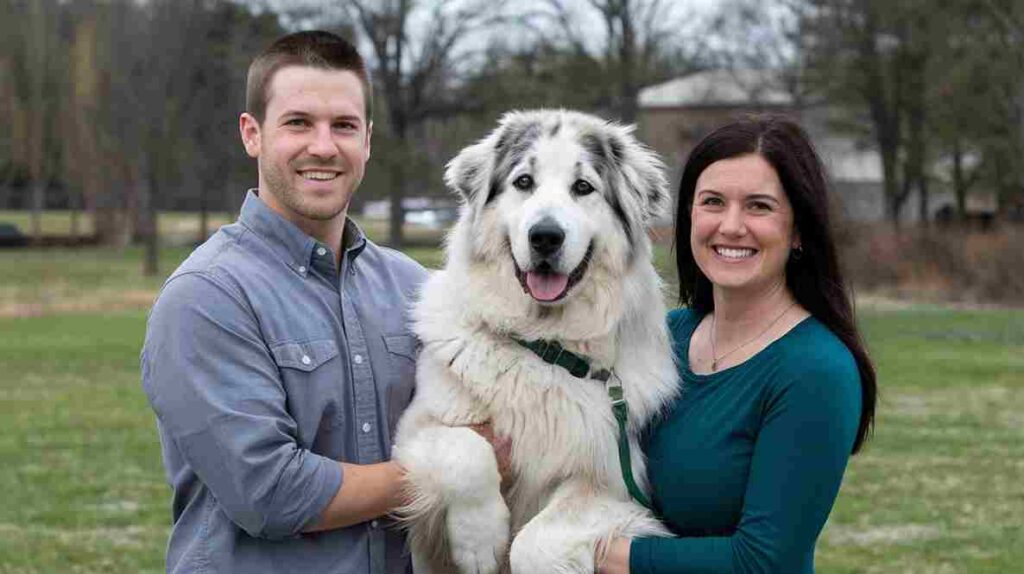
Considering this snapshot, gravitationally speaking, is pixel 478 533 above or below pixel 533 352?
below

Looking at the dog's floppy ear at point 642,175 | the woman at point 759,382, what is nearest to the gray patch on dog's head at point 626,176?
the dog's floppy ear at point 642,175

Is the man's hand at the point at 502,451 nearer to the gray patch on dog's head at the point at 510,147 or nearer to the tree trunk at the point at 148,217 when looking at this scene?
the gray patch on dog's head at the point at 510,147

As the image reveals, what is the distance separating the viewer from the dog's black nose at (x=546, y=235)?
154 inches

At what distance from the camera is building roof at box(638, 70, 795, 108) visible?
44312 millimetres

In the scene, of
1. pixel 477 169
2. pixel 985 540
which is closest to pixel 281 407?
pixel 477 169

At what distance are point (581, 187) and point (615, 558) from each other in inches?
49.4

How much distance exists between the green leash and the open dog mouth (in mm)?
167

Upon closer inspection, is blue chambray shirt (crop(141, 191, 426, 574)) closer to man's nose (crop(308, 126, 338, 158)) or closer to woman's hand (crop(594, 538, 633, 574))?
man's nose (crop(308, 126, 338, 158))

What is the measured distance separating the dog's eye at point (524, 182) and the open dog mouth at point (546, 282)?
275mm

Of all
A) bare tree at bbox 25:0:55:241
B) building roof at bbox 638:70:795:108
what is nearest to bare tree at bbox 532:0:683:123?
building roof at bbox 638:70:795:108

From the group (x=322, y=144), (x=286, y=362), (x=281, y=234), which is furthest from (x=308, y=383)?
(x=322, y=144)

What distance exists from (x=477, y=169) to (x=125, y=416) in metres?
10.4

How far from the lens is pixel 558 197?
160 inches

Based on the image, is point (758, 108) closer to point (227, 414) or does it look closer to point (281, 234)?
point (281, 234)
